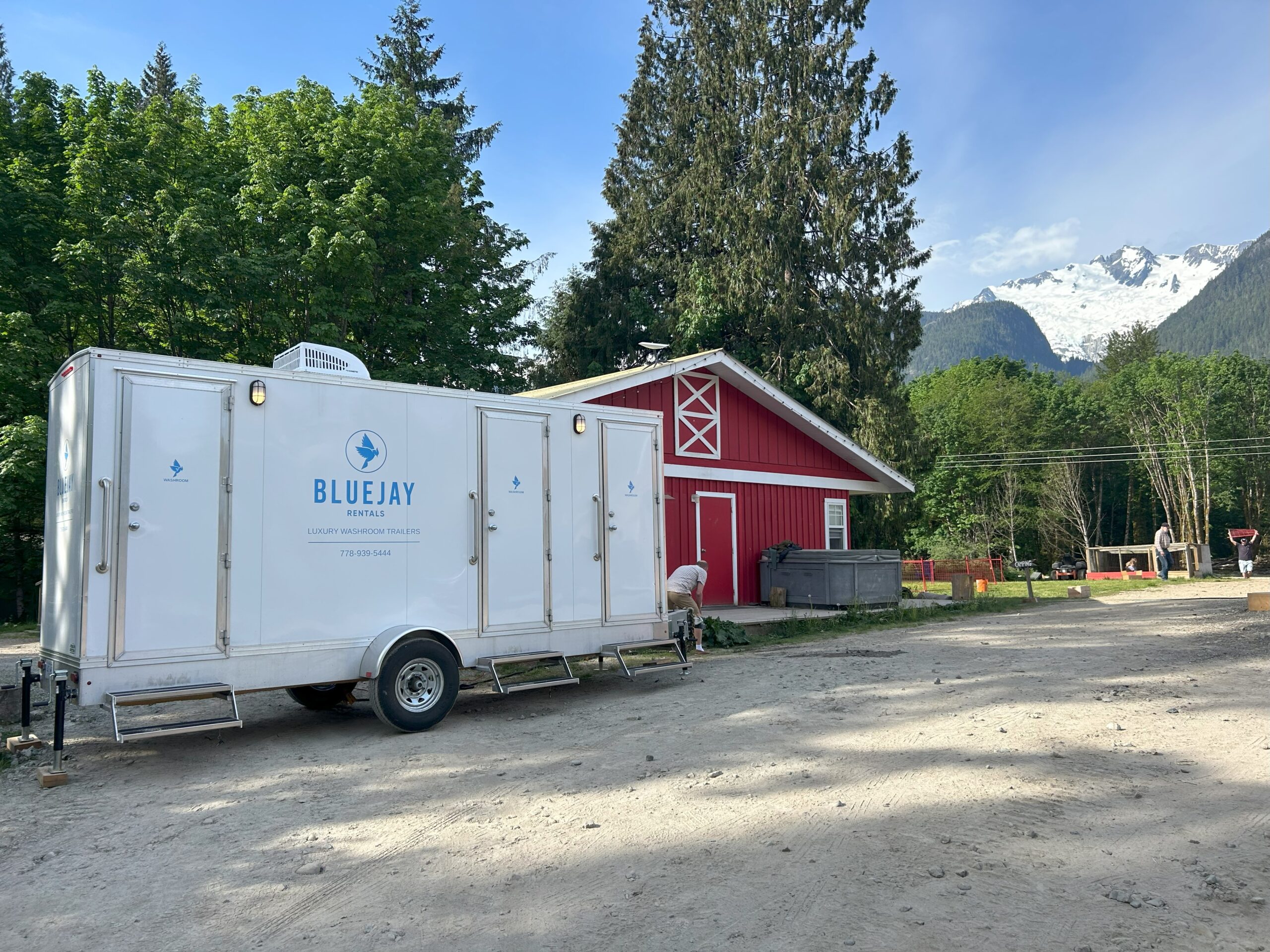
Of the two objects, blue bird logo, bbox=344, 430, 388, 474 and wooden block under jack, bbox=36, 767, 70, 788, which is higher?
blue bird logo, bbox=344, 430, 388, 474

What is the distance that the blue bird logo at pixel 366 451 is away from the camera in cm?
827

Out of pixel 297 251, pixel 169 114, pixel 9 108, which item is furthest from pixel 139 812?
pixel 9 108

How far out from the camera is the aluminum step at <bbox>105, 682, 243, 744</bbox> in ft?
22.1

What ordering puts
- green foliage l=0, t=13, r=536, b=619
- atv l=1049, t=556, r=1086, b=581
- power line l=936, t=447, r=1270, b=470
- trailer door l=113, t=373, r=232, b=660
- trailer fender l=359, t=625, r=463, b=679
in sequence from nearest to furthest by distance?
1. trailer door l=113, t=373, r=232, b=660
2. trailer fender l=359, t=625, r=463, b=679
3. green foliage l=0, t=13, r=536, b=619
4. atv l=1049, t=556, r=1086, b=581
5. power line l=936, t=447, r=1270, b=470

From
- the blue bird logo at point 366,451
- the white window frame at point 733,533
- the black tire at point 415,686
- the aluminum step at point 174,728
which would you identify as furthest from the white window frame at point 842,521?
the aluminum step at point 174,728

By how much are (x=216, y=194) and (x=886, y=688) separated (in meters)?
21.1

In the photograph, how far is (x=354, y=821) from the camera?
5684 millimetres

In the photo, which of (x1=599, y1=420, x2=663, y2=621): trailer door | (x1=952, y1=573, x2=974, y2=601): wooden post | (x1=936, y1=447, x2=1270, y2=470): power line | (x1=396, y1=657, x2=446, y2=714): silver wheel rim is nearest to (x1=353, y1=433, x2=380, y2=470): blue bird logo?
(x1=396, y1=657, x2=446, y2=714): silver wheel rim

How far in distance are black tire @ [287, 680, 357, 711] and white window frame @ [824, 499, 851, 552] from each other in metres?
14.0

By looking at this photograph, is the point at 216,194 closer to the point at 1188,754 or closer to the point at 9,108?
the point at 9,108

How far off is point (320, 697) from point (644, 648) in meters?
3.73

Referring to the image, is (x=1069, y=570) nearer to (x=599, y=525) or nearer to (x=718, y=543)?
(x=718, y=543)

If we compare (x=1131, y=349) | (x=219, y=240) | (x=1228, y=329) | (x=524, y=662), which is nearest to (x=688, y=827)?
(x=524, y=662)

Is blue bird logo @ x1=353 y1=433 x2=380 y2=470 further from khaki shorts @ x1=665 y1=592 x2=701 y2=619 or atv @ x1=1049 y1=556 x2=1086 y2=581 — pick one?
atv @ x1=1049 y1=556 x2=1086 y2=581
